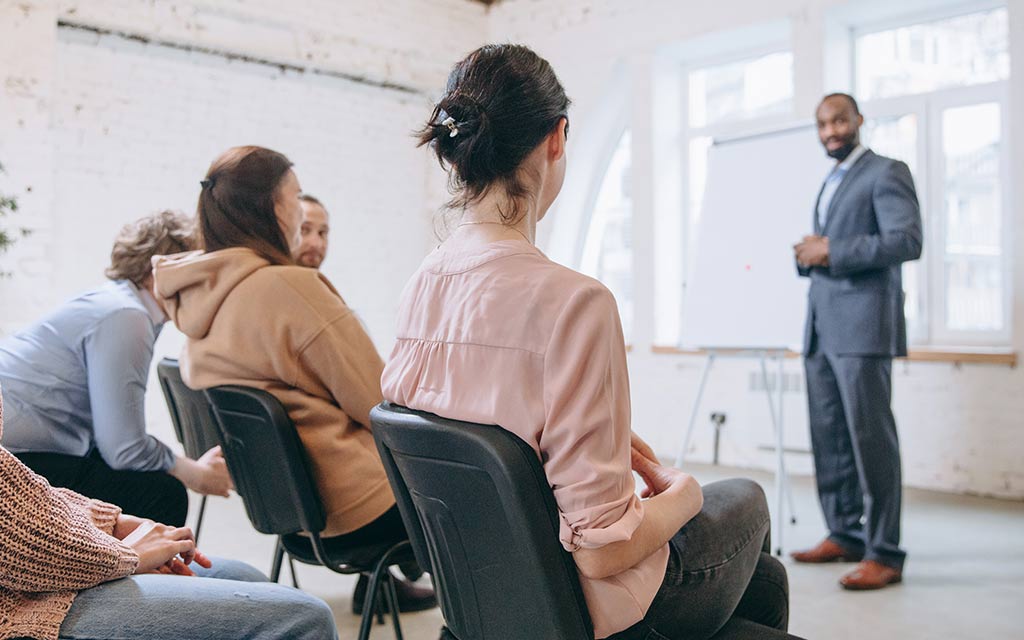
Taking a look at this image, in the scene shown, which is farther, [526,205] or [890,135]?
[890,135]

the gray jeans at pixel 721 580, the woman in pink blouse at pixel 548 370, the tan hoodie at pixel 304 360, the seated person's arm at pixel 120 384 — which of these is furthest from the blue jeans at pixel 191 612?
the seated person's arm at pixel 120 384

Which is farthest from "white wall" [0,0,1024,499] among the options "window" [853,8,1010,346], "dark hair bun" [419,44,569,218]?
"dark hair bun" [419,44,569,218]

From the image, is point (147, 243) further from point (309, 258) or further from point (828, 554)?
point (828, 554)

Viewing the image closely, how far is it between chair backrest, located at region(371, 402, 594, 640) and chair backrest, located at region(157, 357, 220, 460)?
931 millimetres

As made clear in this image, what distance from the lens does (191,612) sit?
118 cm

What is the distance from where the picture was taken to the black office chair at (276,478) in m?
1.74

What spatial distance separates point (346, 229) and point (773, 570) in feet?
18.0

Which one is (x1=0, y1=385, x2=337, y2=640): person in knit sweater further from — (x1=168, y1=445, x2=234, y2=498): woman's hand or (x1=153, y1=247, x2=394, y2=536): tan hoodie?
(x1=168, y1=445, x2=234, y2=498): woman's hand

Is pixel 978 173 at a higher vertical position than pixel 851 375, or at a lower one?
higher

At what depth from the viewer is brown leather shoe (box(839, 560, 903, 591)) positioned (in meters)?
2.93

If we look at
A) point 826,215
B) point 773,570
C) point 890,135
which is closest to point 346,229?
point 890,135

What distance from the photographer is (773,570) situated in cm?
145

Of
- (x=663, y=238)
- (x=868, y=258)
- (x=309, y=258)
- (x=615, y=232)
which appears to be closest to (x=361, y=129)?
(x=615, y=232)

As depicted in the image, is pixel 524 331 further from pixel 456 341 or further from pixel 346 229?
pixel 346 229
